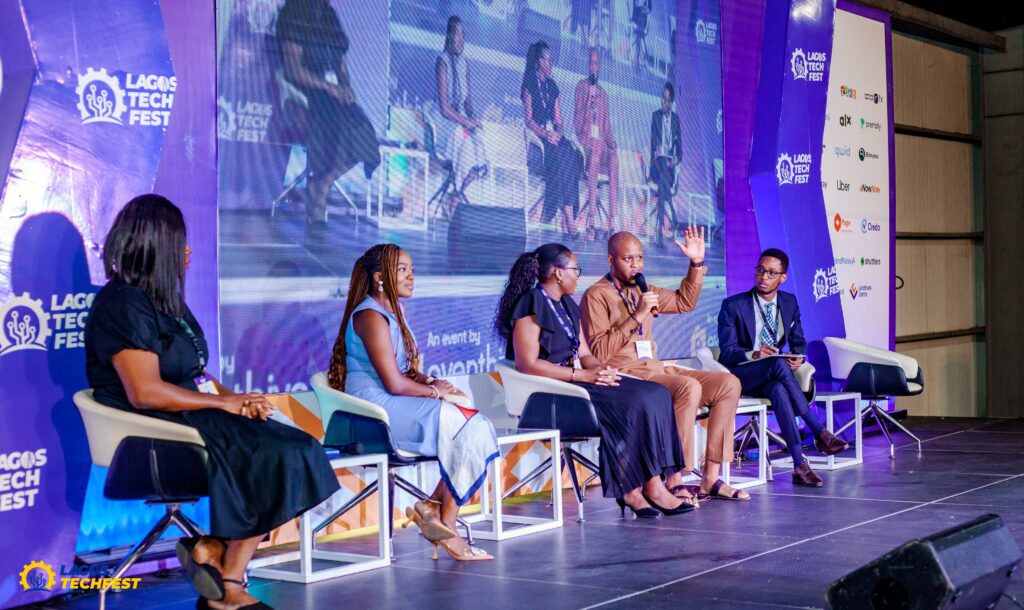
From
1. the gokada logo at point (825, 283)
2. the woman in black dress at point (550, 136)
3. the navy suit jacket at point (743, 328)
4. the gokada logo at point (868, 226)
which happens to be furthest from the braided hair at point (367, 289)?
the gokada logo at point (868, 226)

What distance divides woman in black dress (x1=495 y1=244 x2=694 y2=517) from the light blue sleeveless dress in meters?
0.76

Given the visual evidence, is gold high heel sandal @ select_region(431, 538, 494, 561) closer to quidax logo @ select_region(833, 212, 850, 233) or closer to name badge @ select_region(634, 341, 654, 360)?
name badge @ select_region(634, 341, 654, 360)

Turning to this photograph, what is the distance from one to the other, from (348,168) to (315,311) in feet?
2.12

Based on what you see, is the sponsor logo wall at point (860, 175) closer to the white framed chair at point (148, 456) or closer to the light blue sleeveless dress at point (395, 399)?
the light blue sleeveless dress at point (395, 399)

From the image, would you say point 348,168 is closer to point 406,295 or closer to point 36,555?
point 406,295

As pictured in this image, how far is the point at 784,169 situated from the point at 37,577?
5.66 meters

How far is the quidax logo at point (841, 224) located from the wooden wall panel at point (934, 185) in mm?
2250

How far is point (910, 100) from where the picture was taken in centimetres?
1077

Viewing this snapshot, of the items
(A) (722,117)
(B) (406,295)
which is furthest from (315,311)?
(A) (722,117)

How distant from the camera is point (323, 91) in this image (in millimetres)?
4961

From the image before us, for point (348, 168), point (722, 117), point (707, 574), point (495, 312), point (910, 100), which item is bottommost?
point (707, 574)

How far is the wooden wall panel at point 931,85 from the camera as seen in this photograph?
10.7 metres

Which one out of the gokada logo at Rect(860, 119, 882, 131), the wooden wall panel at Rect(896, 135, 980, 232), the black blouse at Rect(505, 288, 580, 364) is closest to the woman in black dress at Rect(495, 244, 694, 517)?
the black blouse at Rect(505, 288, 580, 364)

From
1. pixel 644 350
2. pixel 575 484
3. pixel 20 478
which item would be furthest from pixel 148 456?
pixel 644 350
